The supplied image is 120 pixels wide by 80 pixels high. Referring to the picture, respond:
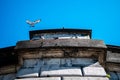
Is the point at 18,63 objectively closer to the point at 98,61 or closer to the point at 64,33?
the point at 98,61

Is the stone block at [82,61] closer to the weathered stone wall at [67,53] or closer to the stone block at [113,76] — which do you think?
the weathered stone wall at [67,53]

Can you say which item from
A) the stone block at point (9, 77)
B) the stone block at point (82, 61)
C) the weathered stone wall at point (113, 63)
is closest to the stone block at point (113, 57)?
the weathered stone wall at point (113, 63)

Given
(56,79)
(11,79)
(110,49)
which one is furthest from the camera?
(110,49)

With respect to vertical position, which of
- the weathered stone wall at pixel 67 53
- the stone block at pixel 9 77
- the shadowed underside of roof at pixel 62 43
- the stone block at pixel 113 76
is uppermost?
the shadowed underside of roof at pixel 62 43

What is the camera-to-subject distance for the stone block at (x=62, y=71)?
11.2 feet

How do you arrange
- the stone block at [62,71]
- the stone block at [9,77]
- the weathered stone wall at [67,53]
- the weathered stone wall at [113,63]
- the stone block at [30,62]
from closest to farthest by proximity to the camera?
the stone block at [62,71], the stone block at [30,62], the weathered stone wall at [67,53], the stone block at [9,77], the weathered stone wall at [113,63]

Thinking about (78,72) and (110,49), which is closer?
(78,72)

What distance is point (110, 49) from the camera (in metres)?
4.90

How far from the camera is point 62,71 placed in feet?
11.5

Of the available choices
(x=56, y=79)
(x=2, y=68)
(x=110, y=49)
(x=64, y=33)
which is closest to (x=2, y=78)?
(x=2, y=68)

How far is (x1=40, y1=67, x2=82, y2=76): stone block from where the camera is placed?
342 cm

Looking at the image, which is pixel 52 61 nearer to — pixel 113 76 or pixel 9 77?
pixel 9 77

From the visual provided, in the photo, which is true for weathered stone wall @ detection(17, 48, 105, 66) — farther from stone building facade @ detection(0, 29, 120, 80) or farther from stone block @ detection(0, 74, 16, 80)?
stone block @ detection(0, 74, 16, 80)

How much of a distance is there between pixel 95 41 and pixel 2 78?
1.70m
